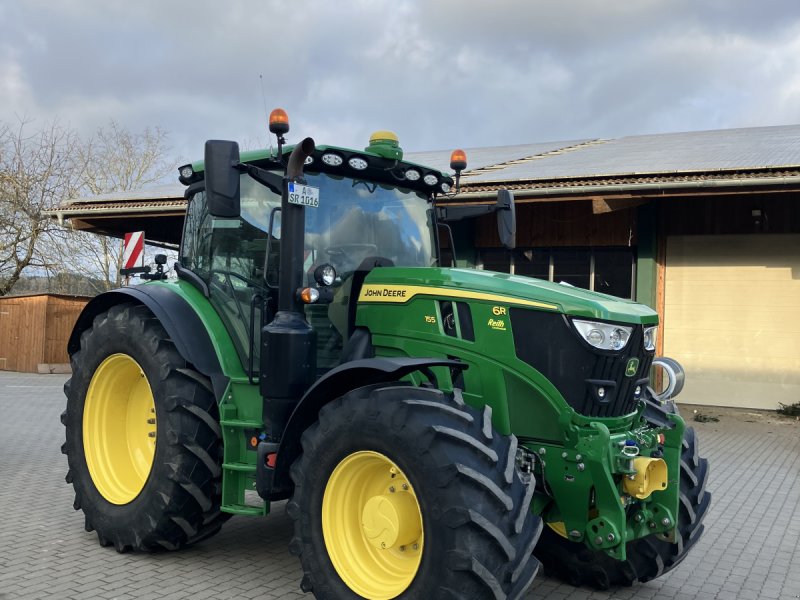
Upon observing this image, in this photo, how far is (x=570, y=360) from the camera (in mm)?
3848

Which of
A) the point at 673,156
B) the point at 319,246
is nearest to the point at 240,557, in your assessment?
the point at 319,246

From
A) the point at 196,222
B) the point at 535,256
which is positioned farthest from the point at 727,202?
the point at 196,222

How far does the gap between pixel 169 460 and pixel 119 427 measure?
102cm

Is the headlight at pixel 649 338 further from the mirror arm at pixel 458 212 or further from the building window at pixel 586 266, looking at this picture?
the building window at pixel 586 266

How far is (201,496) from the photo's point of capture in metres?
4.46

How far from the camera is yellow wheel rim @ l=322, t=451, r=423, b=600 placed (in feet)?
11.8

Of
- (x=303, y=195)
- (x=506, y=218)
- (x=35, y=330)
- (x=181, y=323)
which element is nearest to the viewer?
(x=303, y=195)

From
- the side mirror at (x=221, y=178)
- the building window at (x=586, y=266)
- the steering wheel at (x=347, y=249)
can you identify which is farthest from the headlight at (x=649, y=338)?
the building window at (x=586, y=266)

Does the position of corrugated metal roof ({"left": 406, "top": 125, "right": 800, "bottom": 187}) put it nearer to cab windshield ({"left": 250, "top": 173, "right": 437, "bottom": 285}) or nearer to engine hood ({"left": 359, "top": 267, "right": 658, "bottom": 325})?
cab windshield ({"left": 250, "top": 173, "right": 437, "bottom": 285})

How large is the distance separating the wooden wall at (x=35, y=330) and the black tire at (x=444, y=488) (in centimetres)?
1592

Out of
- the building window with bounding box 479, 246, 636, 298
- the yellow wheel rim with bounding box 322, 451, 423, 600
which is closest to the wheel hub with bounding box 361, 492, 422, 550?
the yellow wheel rim with bounding box 322, 451, 423, 600

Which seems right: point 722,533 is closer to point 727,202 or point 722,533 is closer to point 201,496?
point 201,496

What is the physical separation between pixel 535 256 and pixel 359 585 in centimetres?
1013

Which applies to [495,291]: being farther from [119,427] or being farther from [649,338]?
[119,427]
